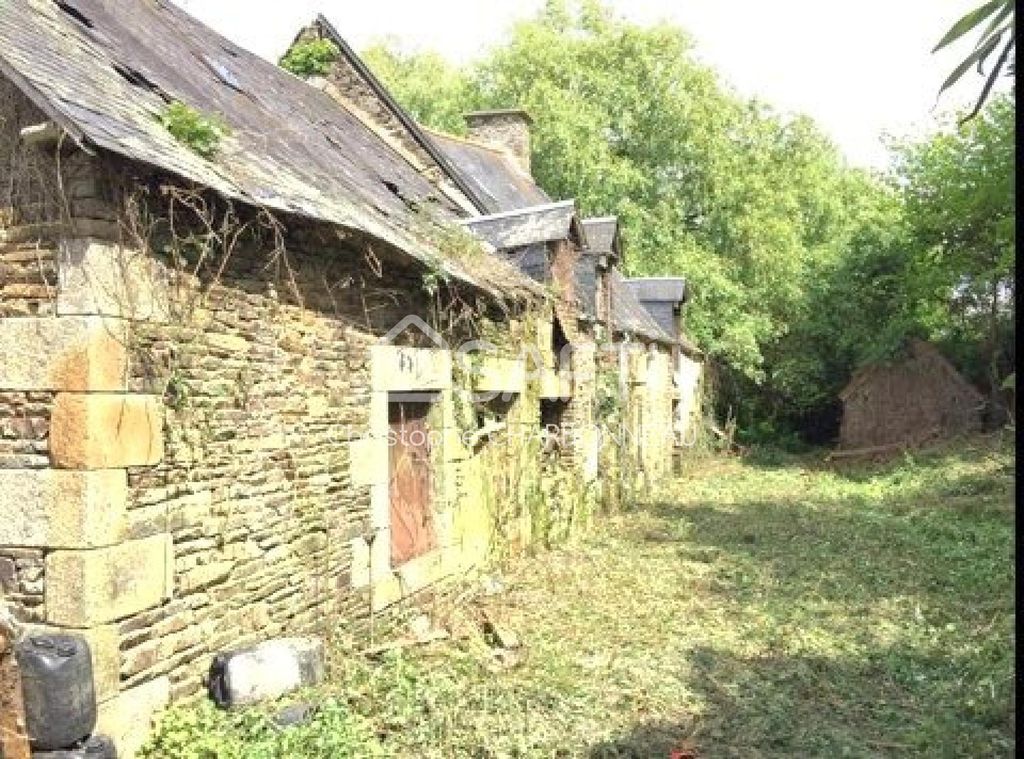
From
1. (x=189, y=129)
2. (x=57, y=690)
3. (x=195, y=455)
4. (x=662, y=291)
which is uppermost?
(x=662, y=291)

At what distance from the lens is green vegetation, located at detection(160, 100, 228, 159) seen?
5.73 meters

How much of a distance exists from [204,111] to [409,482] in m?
3.59

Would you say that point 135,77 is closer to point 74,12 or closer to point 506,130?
point 74,12

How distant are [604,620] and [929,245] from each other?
18.5m

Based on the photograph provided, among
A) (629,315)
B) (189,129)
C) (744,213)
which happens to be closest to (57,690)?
(189,129)

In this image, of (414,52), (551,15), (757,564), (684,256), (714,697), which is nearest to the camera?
(714,697)

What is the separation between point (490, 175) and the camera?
57.1 ft

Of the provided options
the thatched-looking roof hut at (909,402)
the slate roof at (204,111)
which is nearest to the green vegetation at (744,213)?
the thatched-looking roof hut at (909,402)

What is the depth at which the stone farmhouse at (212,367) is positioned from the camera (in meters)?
4.86

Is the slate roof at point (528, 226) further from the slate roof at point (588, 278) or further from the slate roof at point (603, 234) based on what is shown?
the slate roof at point (603, 234)

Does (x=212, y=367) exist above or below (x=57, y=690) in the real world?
above

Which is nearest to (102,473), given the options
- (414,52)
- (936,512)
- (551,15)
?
(936,512)

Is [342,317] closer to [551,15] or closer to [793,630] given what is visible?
[793,630]

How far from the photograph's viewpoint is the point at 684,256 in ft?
88.0
